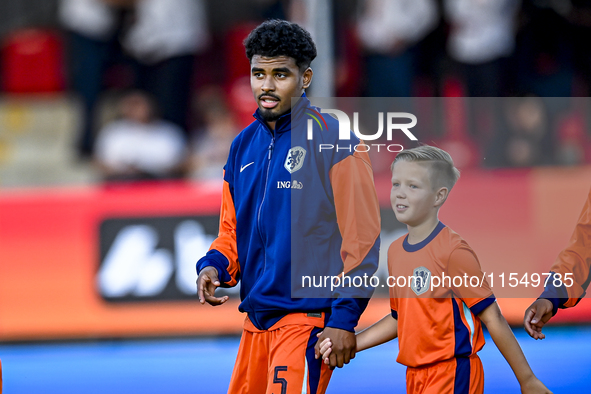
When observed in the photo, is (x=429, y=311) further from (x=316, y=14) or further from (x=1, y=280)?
(x=1, y=280)

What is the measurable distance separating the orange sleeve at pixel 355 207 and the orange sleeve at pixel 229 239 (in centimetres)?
56

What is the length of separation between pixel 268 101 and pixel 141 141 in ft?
18.4

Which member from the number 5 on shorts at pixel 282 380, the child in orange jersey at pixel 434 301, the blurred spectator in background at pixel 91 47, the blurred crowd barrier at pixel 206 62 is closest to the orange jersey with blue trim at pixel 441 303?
the child in orange jersey at pixel 434 301

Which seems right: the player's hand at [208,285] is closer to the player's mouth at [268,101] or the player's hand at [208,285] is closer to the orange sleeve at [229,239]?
the orange sleeve at [229,239]

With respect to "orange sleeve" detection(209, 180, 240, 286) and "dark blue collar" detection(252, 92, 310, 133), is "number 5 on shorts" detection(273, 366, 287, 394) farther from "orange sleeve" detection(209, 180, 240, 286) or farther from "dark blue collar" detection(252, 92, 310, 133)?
"dark blue collar" detection(252, 92, 310, 133)

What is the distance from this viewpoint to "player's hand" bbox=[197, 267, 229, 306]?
10.9 feet

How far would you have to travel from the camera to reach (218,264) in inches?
136

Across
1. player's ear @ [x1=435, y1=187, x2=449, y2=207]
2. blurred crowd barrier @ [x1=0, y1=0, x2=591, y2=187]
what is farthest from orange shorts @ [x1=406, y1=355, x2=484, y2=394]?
blurred crowd barrier @ [x1=0, y1=0, x2=591, y2=187]

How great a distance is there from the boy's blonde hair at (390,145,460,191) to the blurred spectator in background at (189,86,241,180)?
4785 millimetres

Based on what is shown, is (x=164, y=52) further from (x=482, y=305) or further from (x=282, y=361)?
(x=482, y=305)

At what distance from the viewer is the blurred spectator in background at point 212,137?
27.0 feet

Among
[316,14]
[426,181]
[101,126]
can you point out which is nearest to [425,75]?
[316,14]

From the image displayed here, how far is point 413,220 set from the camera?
129 inches

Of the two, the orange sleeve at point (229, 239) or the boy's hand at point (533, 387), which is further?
the orange sleeve at point (229, 239)
